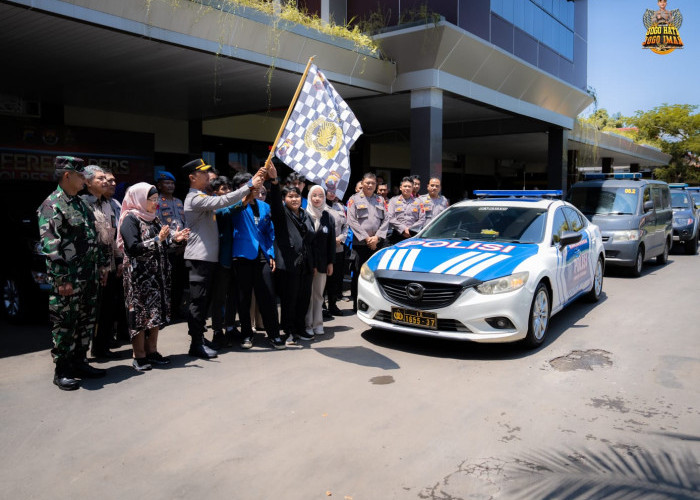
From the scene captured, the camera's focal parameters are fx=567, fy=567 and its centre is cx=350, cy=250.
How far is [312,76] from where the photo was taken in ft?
19.1

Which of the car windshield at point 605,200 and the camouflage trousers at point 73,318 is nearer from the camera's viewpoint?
the camouflage trousers at point 73,318

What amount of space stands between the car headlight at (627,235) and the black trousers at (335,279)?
607 centimetres

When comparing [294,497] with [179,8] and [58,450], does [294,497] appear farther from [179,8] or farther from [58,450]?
[179,8]

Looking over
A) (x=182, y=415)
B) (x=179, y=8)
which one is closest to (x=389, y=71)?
(x=179, y=8)

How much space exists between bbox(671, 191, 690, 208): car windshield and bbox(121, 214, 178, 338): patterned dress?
53.6ft

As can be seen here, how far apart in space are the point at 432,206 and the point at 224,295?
14.2 ft

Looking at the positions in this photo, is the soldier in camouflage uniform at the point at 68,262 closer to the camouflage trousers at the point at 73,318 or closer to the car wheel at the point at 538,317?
the camouflage trousers at the point at 73,318

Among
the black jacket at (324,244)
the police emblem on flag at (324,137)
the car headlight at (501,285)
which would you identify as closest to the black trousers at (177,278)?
the black jacket at (324,244)

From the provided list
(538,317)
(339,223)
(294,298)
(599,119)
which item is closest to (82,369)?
(294,298)

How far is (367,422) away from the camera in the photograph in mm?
4180

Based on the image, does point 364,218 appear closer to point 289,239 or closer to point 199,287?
point 289,239

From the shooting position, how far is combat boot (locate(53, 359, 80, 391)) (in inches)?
194

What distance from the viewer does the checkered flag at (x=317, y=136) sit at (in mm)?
5602

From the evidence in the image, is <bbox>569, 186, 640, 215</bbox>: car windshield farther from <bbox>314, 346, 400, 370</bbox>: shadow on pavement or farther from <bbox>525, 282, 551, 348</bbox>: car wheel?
<bbox>314, 346, 400, 370</bbox>: shadow on pavement
